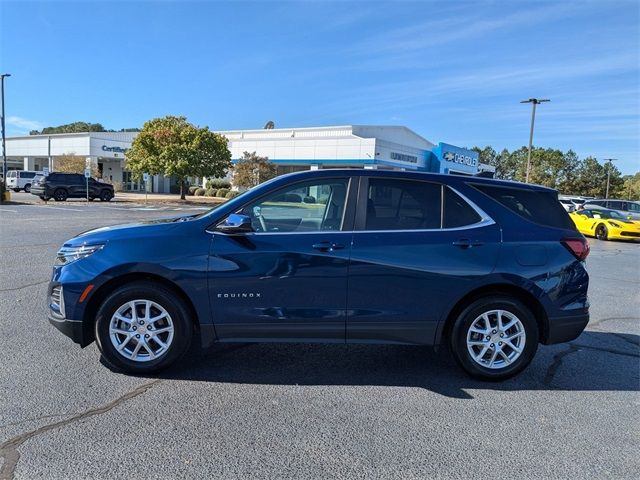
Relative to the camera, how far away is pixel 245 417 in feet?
11.5

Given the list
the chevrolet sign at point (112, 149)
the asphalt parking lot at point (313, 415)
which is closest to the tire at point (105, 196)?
the chevrolet sign at point (112, 149)

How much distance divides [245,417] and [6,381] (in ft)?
6.71

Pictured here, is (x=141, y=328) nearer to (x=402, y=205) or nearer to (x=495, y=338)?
(x=402, y=205)

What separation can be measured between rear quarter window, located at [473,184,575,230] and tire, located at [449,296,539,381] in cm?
80

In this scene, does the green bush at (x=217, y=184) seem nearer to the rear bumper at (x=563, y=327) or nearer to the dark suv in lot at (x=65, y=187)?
the dark suv in lot at (x=65, y=187)

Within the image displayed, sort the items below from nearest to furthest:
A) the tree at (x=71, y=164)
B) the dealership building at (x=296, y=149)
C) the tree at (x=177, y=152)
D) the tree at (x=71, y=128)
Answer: the tree at (x=177, y=152)
the dealership building at (x=296, y=149)
the tree at (x=71, y=164)
the tree at (x=71, y=128)

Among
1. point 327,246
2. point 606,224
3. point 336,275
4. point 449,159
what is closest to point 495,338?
point 336,275

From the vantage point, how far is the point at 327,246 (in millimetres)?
4051

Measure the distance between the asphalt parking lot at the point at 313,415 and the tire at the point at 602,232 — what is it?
1707 cm

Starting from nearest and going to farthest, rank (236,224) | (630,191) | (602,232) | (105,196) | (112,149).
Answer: (236,224)
(602,232)
(105,196)
(112,149)
(630,191)

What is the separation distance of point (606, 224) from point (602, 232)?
498mm

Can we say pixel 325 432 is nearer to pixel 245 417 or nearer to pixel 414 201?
pixel 245 417

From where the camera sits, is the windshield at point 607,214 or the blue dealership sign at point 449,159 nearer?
the windshield at point 607,214

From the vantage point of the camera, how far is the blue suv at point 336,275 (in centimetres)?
402
